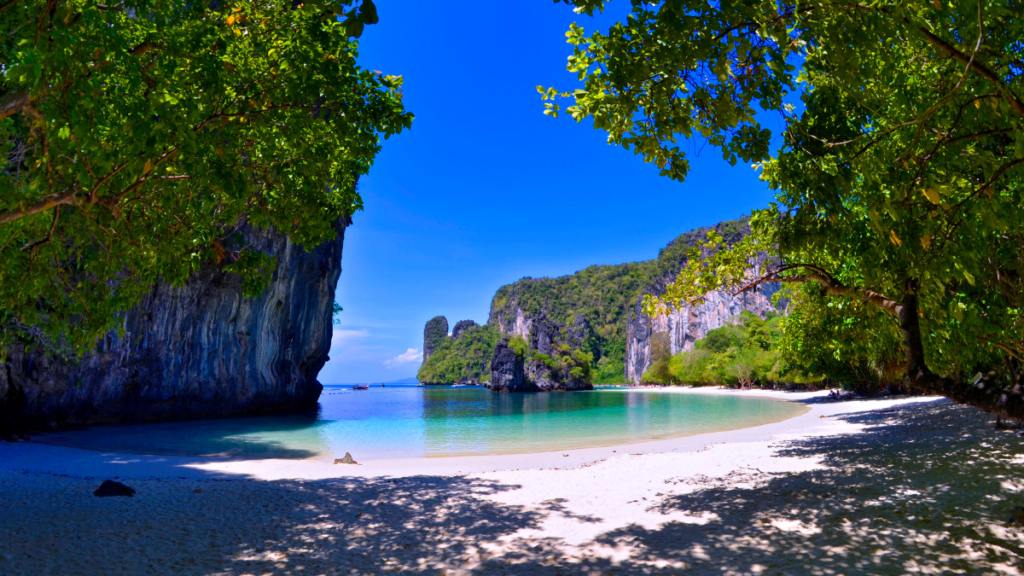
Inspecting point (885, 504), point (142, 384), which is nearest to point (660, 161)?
point (885, 504)

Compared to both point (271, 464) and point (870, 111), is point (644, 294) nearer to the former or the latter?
point (870, 111)

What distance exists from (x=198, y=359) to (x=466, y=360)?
147563mm

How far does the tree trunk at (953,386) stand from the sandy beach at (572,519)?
46.3 inches

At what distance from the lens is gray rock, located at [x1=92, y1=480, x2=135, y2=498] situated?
7.64m

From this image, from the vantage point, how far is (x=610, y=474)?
9.76 metres

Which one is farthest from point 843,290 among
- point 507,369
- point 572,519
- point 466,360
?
point 466,360

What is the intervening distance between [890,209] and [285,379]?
135 ft

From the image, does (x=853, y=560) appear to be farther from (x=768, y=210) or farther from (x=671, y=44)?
(x=671, y=44)

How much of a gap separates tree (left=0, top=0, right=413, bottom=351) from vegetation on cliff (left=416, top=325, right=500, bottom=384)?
149 meters

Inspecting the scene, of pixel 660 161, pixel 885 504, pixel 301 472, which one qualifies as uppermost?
pixel 660 161

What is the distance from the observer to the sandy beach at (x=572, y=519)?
430cm

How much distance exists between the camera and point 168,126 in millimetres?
3510

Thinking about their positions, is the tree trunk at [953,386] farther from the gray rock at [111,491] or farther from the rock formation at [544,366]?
the rock formation at [544,366]

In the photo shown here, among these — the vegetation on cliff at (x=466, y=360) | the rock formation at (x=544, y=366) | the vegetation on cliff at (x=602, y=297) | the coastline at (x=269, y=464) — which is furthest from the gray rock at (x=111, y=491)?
the vegetation on cliff at (x=466, y=360)
